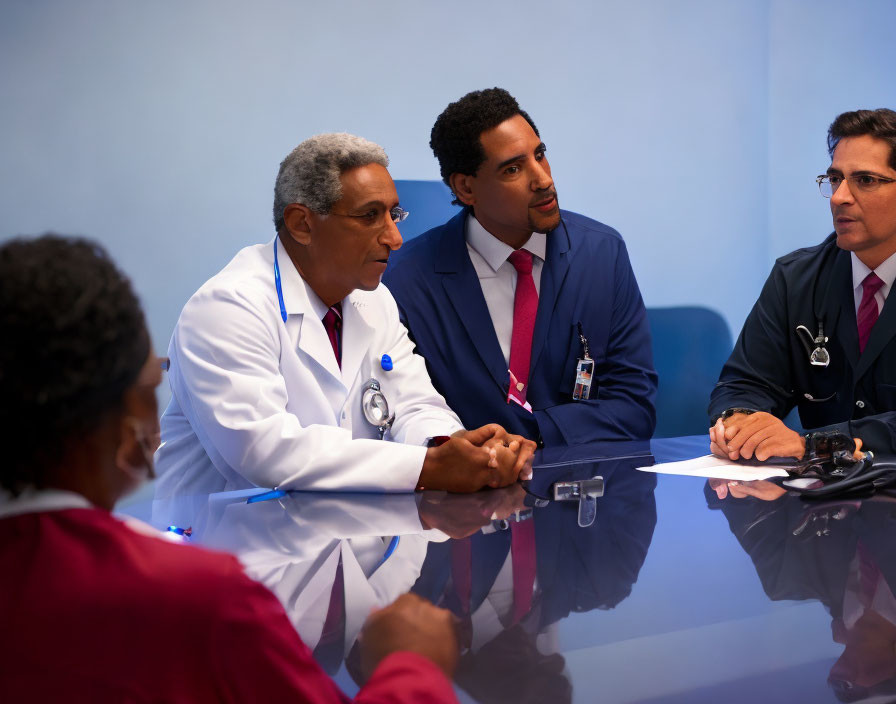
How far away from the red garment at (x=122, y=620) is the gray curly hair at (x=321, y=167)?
1.95 m

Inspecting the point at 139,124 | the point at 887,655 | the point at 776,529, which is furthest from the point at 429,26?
the point at 887,655

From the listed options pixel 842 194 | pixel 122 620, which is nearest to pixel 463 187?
pixel 842 194

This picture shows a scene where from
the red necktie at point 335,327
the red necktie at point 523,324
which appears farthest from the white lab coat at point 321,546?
the red necktie at point 523,324

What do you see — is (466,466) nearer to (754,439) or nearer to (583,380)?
(754,439)

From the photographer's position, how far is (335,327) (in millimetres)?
2779

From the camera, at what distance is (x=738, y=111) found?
16.3ft

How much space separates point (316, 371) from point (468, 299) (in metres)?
0.90

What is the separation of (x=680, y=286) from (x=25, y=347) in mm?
4417

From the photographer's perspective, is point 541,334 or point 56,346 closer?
point 56,346

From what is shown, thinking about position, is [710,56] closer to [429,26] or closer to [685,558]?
[429,26]

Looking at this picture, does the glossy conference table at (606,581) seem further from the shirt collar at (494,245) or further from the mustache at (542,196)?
the mustache at (542,196)

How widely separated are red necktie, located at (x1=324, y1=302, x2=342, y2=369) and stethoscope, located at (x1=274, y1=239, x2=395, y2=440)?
0.12m

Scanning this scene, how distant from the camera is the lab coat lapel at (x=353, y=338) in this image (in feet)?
8.75

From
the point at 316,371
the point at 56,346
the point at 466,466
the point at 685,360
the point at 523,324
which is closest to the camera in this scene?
the point at 56,346
